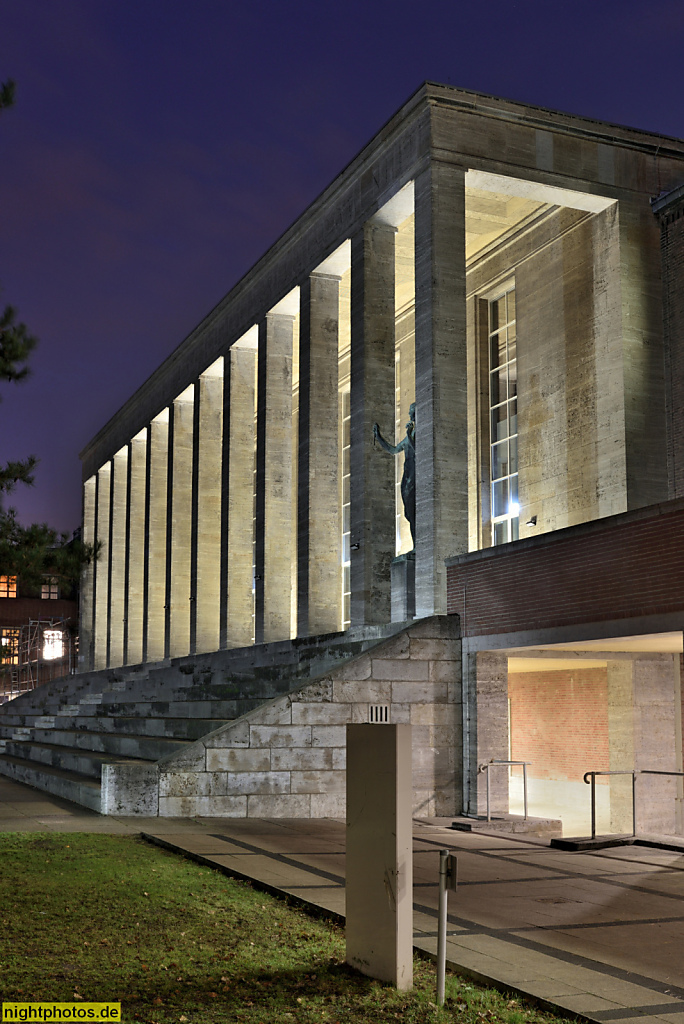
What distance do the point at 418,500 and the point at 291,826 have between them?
6572mm

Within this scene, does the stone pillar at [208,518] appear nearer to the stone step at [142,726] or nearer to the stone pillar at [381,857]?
the stone step at [142,726]

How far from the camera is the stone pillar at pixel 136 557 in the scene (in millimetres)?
40344

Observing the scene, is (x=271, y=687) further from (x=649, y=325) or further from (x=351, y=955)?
(x=351, y=955)

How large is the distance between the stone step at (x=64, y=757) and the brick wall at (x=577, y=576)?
5.60 meters

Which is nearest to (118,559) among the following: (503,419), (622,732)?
(503,419)

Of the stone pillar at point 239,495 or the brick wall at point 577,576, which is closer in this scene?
the brick wall at point 577,576

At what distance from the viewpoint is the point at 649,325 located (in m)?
20.2

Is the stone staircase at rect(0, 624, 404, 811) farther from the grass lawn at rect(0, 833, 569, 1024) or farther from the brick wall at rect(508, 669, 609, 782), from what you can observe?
the brick wall at rect(508, 669, 609, 782)

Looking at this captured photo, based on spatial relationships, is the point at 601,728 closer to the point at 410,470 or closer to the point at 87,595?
the point at 410,470

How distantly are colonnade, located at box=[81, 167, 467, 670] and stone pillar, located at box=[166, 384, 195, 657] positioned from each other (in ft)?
0.19

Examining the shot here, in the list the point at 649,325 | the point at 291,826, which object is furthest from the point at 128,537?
the point at 291,826

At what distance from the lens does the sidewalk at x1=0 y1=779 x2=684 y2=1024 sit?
640 cm

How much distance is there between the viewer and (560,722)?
82.7 ft

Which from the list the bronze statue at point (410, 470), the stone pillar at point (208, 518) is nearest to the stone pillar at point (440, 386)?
the bronze statue at point (410, 470)
